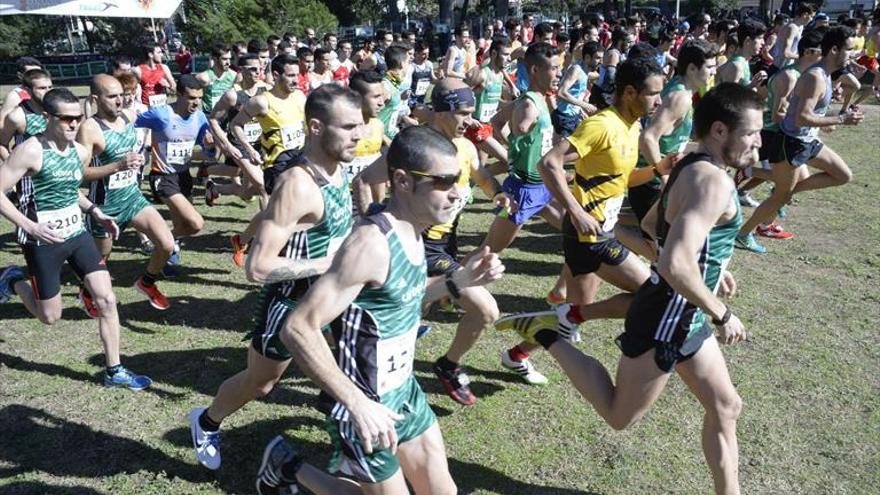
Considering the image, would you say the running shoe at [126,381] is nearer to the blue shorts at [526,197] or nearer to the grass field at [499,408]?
the grass field at [499,408]

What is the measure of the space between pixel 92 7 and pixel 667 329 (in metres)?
30.3

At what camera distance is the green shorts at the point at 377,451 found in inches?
102

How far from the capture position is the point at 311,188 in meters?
3.44

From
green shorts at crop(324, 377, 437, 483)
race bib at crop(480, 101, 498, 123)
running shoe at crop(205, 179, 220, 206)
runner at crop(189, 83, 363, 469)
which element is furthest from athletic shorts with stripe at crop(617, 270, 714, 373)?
race bib at crop(480, 101, 498, 123)

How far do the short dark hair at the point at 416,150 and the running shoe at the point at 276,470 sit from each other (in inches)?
58.1

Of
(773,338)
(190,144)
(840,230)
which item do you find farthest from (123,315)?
(840,230)

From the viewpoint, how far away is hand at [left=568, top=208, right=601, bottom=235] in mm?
4359

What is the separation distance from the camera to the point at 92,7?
27453mm

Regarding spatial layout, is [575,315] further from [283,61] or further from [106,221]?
[283,61]

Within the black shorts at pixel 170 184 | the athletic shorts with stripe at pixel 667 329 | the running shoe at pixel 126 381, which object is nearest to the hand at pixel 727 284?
the athletic shorts with stripe at pixel 667 329

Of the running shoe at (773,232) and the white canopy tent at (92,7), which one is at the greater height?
the running shoe at (773,232)

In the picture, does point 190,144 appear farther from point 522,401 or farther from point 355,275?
point 355,275

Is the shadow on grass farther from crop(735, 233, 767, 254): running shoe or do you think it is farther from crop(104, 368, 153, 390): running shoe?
crop(735, 233, 767, 254): running shoe

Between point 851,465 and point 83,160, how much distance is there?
5.50 metres
